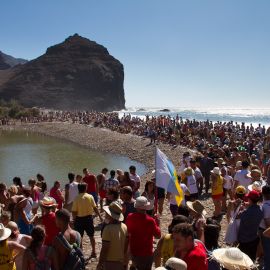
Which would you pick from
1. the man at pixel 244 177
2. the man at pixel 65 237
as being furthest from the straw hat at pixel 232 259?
the man at pixel 244 177

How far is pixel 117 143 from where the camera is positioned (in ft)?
124

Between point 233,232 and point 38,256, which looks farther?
point 233,232

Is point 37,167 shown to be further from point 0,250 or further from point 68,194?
point 0,250

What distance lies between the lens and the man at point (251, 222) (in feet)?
21.7

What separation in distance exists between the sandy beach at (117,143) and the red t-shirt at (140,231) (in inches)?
186

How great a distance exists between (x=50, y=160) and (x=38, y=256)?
26943mm

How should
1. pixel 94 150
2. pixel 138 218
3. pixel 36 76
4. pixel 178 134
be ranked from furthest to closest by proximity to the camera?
pixel 36 76
pixel 94 150
pixel 178 134
pixel 138 218

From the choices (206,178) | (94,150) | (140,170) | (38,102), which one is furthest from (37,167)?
(38,102)

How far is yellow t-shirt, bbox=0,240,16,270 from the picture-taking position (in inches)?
202

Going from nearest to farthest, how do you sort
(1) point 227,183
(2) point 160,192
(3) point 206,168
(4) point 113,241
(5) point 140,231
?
1. (4) point 113,241
2. (5) point 140,231
3. (2) point 160,192
4. (1) point 227,183
5. (3) point 206,168

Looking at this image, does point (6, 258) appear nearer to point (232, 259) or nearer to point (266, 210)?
point (232, 259)

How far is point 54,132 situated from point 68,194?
42978 millimetres

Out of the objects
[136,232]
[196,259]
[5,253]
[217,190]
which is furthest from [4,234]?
[217,190]

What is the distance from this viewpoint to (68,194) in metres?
10.6
